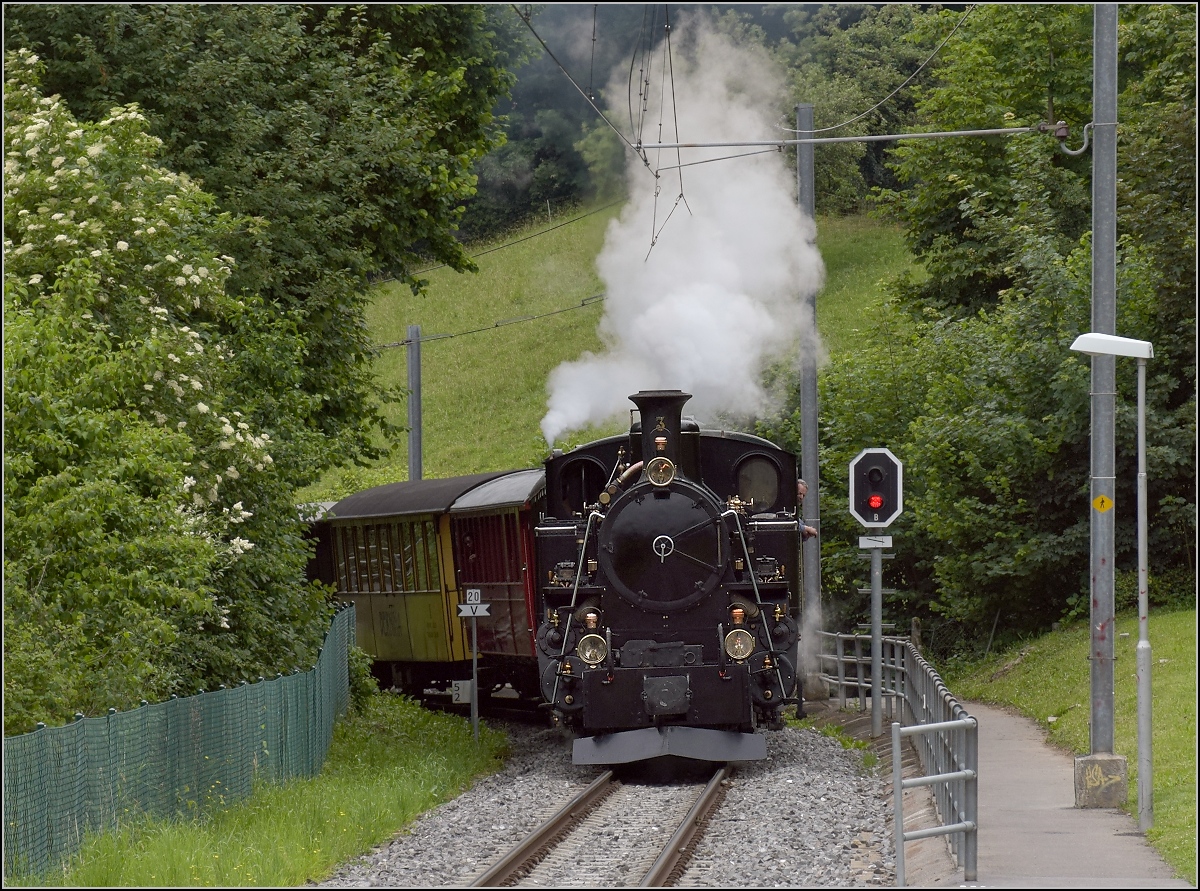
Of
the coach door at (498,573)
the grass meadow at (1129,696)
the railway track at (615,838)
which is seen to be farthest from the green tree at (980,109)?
the railway track at (615,838)

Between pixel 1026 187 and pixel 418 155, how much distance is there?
1043 centimetres

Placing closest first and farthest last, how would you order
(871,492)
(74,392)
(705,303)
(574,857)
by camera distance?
(574,857) < (74,392) < (871,492) < (705,303)

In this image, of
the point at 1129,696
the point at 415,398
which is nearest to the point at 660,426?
the point at 1129,696

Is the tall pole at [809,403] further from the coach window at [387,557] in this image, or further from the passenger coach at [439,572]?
the coach window at [387,557]

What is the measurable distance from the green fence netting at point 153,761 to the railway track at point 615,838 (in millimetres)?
2603

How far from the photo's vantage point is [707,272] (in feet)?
60.6

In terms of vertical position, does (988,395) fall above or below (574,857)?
above

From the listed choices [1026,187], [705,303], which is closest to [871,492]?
[705,303]

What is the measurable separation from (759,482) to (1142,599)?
5.28m

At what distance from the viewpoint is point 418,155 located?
21750 millimetres

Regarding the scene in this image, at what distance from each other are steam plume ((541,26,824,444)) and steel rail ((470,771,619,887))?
6000mm

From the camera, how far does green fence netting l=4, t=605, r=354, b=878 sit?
343 inches

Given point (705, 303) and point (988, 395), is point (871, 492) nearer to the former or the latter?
point (705, 303)

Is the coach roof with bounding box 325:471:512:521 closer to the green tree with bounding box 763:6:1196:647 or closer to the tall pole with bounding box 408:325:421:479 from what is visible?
the tall pole with bounding box 408:325:421:479
